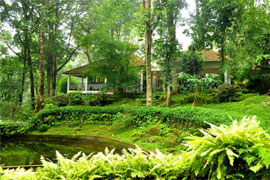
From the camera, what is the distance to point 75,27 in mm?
19625

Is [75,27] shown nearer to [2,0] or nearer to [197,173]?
[2,0]

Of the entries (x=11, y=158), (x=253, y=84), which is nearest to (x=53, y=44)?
(x=11, y=158)

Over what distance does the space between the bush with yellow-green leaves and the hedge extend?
4.73m

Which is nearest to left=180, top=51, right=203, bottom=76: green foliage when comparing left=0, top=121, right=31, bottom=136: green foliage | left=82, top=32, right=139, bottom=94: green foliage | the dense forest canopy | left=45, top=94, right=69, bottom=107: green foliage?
the dense forest canopy

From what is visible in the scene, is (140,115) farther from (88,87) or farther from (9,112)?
(88,87)

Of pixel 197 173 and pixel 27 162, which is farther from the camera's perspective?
pixel 27 162

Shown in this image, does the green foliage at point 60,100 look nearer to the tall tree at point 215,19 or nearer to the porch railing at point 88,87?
the porch railing at point 88,87

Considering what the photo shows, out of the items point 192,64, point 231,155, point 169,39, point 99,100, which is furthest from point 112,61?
point 231,155

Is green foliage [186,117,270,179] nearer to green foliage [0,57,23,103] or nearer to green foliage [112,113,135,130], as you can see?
green foliage [112,113,135,130]

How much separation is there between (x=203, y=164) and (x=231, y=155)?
0.80ft

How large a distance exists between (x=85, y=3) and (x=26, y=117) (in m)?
11.4

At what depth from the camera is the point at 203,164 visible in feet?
5.20

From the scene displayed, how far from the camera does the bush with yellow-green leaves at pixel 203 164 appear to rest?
142 cm

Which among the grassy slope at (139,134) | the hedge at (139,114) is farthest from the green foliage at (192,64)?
the grassy slope at (139,134)
